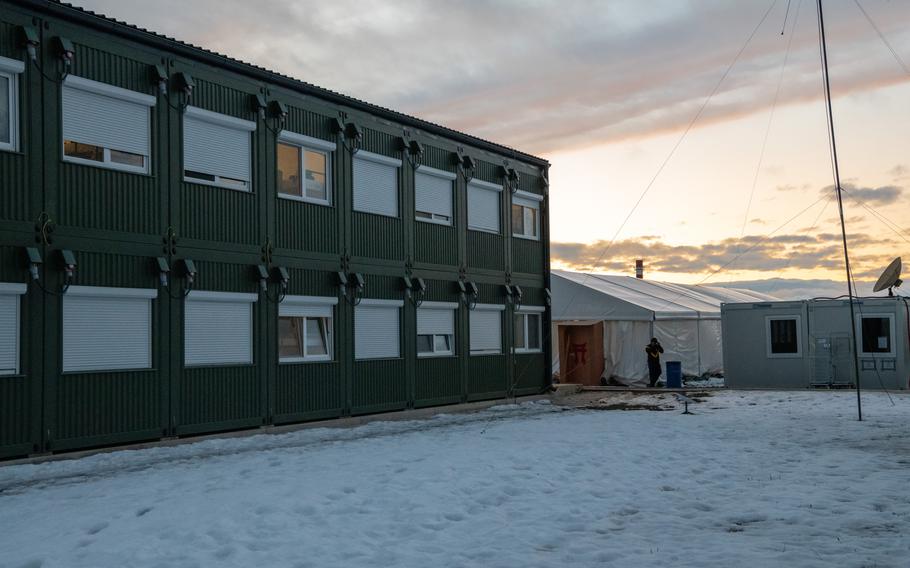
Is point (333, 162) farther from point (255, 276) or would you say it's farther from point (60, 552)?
point (60, 552)

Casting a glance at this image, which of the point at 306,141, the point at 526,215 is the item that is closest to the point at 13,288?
the point at 306,141

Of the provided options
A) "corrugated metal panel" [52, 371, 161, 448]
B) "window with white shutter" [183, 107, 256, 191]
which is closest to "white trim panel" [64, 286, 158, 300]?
"corrugated metal panel" [52, 371, 161, 448]

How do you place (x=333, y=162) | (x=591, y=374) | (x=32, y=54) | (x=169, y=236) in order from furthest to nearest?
(x=591, y=374) < (x=333, y=162) < (x=169, y=236) < (x=32, y=54)

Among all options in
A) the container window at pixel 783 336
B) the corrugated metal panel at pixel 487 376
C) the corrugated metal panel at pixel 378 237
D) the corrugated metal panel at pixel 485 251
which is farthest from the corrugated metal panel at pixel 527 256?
the container window at pixel 783 336

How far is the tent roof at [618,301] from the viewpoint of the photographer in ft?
113

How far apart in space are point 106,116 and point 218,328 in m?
4.50

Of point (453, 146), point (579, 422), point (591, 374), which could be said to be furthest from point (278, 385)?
point (591, 374)

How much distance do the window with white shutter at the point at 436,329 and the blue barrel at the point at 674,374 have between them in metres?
11.7

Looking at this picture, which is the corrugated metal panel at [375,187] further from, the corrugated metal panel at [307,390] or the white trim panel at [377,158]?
the corrugated metal panel at [307,390]

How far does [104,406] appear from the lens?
15016 millimetres

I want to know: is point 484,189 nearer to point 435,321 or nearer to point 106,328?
point 435,321

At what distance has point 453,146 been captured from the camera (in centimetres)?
2469

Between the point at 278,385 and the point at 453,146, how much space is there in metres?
9.39

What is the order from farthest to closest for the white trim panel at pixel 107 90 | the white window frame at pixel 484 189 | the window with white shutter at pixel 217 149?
the white window frame at pixel 484 189 < the window with white shutter at pixel 217 149 < the white trim panel at pixel 107 90
